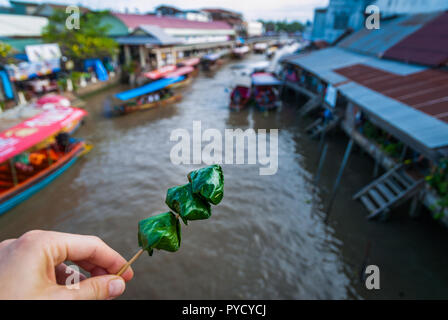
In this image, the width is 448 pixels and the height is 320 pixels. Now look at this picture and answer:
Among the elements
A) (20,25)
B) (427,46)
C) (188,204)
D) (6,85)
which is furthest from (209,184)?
(20,25)

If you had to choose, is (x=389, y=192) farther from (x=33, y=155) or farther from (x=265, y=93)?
(x=265, y=93)

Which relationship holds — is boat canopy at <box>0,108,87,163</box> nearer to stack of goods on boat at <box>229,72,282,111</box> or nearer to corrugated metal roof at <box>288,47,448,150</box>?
corrugated metal roof at <box>288,47,448,150</box>

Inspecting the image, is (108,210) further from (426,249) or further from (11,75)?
(11,75)

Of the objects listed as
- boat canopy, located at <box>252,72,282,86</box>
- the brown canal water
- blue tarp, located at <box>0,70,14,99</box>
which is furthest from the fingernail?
blue tarp, located at <box>0,70,14,99</box>

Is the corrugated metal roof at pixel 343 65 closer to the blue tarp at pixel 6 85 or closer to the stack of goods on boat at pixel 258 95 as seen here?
the stack of goods on boat at pixel 258 95

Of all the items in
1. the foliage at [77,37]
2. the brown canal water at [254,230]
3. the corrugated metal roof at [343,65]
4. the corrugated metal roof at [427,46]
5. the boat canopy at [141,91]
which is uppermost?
the foliage at [77,37]

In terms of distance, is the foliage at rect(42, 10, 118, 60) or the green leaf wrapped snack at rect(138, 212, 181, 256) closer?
the green leaf wrapped snack at rect(138, 212, 181, 256)

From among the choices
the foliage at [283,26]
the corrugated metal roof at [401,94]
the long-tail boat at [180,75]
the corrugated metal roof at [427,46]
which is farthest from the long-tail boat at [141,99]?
the foliage at [283,26]
